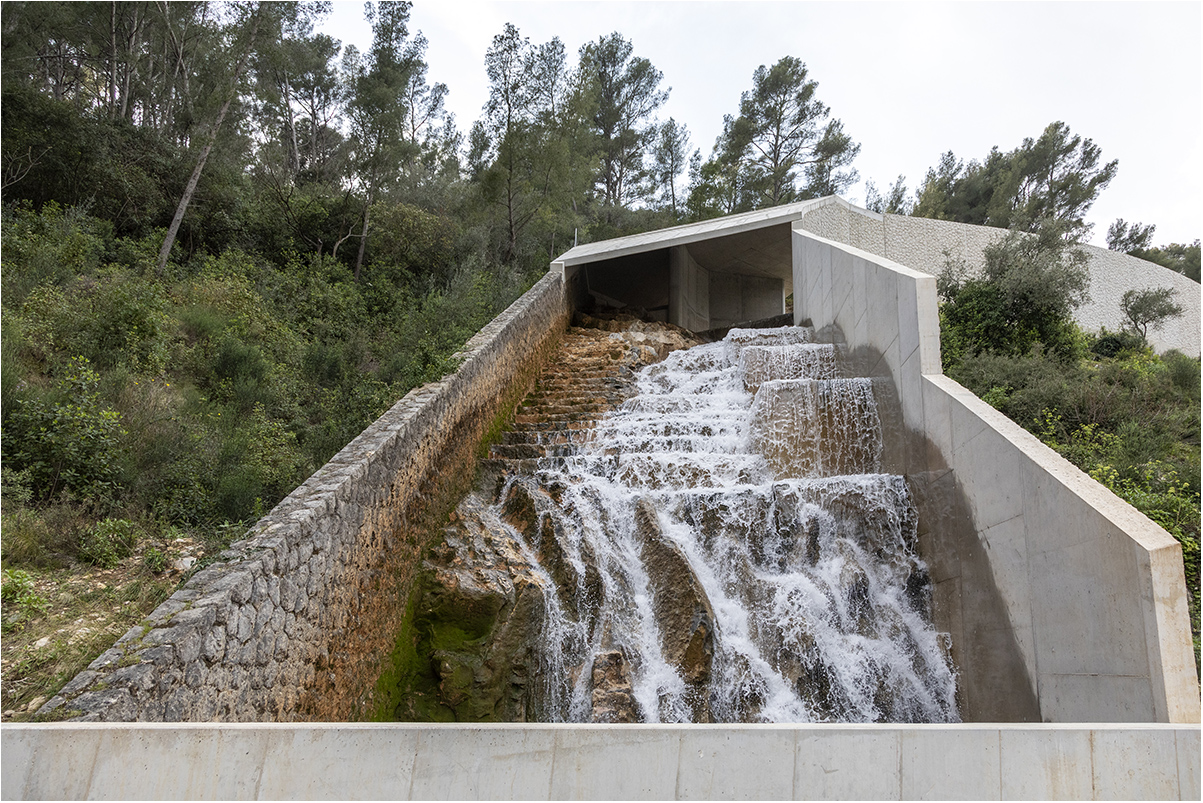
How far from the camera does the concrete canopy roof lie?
1233 centimetres

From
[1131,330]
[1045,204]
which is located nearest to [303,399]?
[1131,330]

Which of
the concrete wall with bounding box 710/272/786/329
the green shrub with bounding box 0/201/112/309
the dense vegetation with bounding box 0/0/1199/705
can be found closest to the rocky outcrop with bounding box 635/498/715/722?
the dense vegetation with bounding box 0/0/1199/705

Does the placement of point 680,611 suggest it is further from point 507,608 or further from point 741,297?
point 741,297

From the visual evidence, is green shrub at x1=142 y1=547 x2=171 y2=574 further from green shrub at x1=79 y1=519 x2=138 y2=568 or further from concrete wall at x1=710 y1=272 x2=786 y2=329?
concrete wall at x1=710 y1=272 x2=786 y2=329

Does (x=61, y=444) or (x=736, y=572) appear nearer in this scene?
(x=61, y=444)

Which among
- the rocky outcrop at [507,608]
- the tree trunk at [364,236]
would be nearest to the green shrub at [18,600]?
the rocky outcrop at [507,608]

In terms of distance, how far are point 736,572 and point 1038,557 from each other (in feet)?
7.23

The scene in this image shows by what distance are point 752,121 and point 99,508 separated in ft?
81.1

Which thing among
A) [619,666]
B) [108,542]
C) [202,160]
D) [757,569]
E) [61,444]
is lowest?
[619,666]

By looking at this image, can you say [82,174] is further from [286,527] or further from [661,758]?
[661,758]

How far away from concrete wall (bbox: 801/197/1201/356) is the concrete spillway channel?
853 cm

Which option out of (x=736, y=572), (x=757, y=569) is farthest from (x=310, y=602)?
(x=757, y=569)

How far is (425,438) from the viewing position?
602 centimetres

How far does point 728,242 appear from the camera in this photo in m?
14.0
